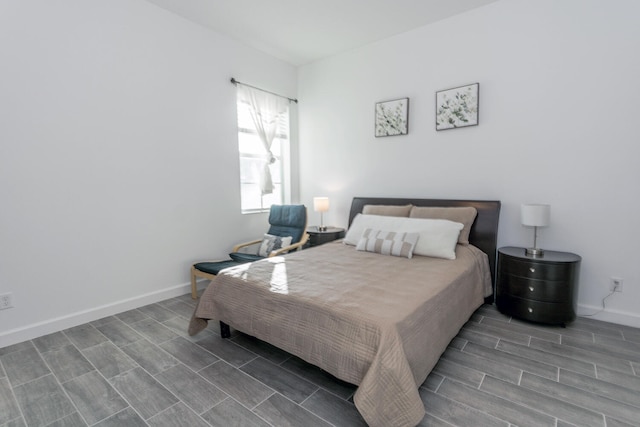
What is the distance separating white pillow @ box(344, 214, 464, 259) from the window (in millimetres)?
1677

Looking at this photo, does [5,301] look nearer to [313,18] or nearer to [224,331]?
[224,331]

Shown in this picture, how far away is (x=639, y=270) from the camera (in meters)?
2.51

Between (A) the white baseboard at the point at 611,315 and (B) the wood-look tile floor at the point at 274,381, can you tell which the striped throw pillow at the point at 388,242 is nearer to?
(B) the wood-look tile floor at the point at 274,381

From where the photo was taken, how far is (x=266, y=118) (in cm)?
422

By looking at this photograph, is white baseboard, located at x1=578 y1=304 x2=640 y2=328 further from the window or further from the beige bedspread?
the window

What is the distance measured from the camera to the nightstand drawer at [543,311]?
97.8 inches

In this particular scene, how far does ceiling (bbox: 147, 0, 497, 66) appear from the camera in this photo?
9.82 feet

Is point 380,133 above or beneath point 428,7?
beneath

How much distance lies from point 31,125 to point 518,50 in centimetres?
421

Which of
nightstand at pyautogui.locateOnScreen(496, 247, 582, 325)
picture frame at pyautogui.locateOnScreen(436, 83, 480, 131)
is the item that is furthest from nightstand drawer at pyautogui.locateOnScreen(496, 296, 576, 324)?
picture frame at pyautogui.locateOnScreen(436, 83, 480, 131)

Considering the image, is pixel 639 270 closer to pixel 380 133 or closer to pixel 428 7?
pixel 380 133

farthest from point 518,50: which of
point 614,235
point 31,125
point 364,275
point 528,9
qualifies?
point 31,125

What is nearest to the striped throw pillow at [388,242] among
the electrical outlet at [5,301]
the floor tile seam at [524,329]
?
the floor tile seam at [524,329]

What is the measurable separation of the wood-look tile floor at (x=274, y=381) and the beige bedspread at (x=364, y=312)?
0.23m
